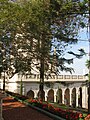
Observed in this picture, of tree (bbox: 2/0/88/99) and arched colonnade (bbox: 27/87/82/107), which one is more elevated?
tree (bbox: 2/0/88/99)

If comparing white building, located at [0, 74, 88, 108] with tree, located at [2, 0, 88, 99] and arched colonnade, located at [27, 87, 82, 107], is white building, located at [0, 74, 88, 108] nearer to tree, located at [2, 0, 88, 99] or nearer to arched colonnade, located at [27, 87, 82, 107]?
arched colonnade, located at [27, 87, 82, 107]

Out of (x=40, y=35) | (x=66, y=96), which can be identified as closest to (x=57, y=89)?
(x=66, y=96)

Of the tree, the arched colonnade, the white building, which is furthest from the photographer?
the arched colonnade

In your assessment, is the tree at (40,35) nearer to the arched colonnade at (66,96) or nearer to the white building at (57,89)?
the white building at (57,89)

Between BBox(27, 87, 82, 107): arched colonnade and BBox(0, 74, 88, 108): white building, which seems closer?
BBox(0, 74, 88, 108): white building

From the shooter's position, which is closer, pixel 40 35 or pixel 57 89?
pixel 40 35

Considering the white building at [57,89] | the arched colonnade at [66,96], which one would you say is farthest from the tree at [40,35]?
the arched colonnade at [66,96]

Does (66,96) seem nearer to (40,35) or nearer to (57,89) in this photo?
(57,89)

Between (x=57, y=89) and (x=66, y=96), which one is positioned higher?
(x=57, y=89)

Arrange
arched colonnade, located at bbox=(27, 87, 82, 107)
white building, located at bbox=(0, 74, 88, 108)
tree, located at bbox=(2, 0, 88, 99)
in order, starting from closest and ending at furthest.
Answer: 1. tree, located at bbox=(2, 0, 88, 99)
2. white building, located at bbox=(0, 74, 88, 108)
3. arched colonnade, located at bbox=(27, 87, 82, 107)

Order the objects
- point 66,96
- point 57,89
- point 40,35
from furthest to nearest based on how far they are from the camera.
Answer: point 66,96
point 57,89
point 40,35

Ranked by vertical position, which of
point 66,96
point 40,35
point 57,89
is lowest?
point 66,96

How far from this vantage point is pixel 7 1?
28.8 metres

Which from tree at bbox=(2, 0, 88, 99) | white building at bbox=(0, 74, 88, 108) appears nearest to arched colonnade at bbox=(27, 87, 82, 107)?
white building at bbox=(0, 74, 88, 108)
